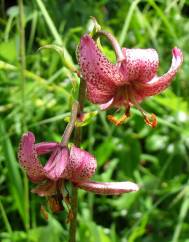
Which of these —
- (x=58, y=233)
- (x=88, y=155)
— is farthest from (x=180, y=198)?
(x=88, y=155)

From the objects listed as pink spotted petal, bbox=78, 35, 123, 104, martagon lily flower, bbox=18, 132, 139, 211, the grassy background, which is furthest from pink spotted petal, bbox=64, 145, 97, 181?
the grassy background

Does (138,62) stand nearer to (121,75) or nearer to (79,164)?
(121,75)

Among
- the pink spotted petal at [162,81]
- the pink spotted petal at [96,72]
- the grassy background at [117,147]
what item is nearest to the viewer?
the pink spotted petal at [96,72]

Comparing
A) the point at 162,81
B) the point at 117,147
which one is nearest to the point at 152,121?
the point at 162,81

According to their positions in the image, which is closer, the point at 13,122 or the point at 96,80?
the point at 96,80

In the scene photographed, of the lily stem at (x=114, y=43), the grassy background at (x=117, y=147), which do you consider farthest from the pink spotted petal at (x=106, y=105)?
the grassy background at (x=117, y=147)

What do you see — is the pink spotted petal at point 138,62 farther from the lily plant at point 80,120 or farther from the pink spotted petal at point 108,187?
the pink spotted petal at point 108,187

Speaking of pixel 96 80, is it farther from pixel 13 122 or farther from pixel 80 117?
pixel 13 122

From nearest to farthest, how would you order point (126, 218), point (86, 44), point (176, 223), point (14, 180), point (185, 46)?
point (86, 44), point (14, 180), point (176, 223), point (126, 218), point (185, 46)
